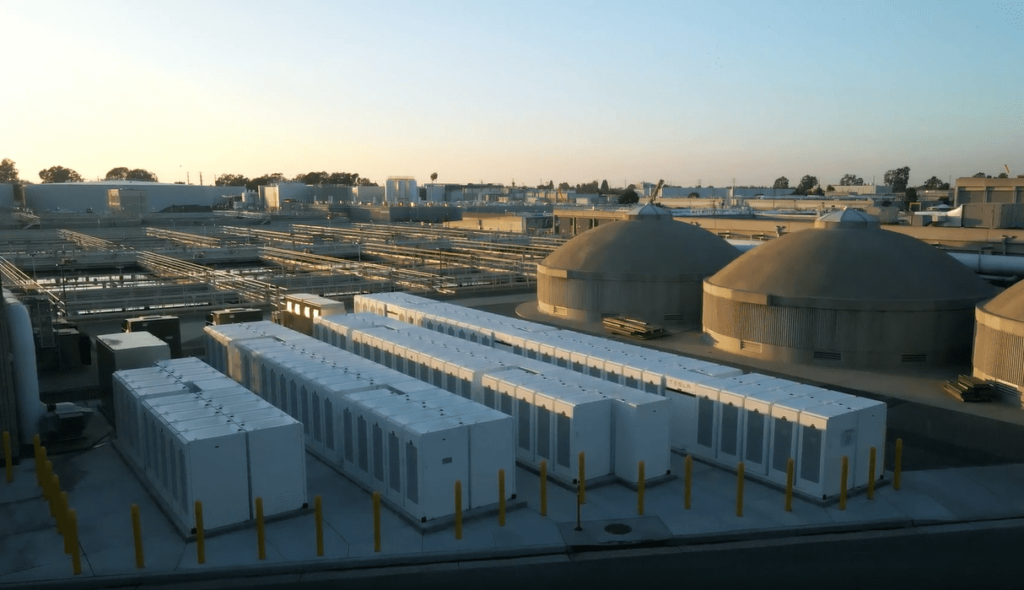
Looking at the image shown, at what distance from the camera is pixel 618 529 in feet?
45.3

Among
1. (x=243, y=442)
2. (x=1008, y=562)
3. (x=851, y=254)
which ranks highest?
(x=851, y=254)

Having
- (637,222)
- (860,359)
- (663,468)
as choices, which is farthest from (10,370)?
(637,222)

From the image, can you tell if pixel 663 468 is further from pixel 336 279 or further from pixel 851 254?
pixel 336 279

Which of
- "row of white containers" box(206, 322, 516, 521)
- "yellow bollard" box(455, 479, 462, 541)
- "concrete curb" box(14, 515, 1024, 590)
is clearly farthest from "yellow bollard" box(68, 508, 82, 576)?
"yellow bollard" box(455, 479, 462, 541)

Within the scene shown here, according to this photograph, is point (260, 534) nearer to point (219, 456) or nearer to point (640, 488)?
point (219, 456)

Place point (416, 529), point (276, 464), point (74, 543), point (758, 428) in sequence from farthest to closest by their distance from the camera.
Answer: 1. point (758, 428)
2. point (276, 464)
3. point (416, 529)
4. point (74, 543)

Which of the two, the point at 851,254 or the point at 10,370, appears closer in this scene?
the point at 10,370

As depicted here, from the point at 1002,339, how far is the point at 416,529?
17723mm

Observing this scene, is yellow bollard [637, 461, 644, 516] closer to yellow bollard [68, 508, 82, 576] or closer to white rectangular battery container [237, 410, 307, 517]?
white rectangular battery container [237, 410, 307, 517]

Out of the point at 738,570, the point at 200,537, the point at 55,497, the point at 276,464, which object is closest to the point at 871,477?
the point at 738,570

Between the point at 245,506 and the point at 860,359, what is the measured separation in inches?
819

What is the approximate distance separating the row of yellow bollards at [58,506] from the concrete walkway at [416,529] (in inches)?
7.2

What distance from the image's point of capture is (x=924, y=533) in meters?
14.0

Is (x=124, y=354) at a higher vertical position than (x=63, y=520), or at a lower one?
higher
